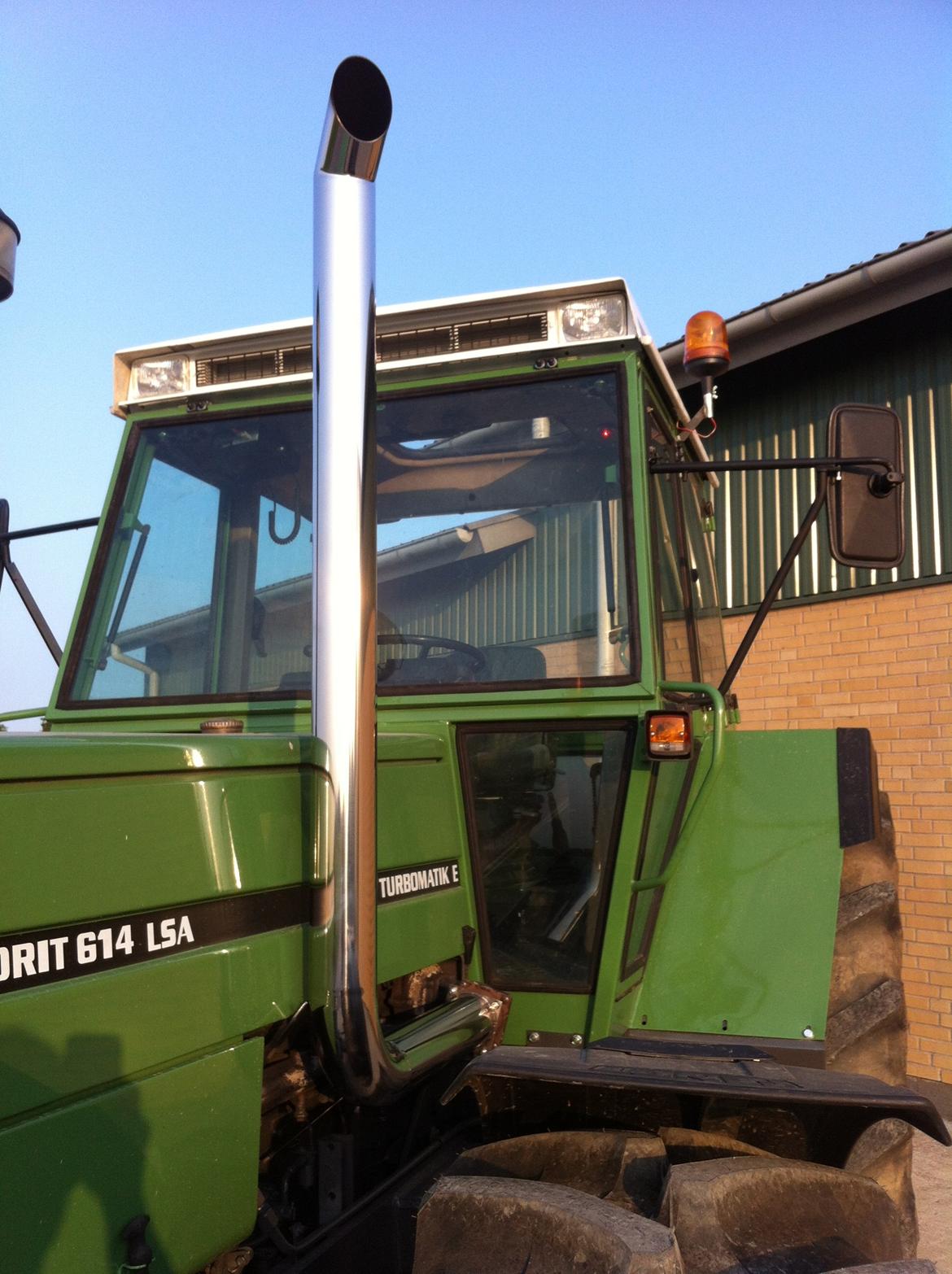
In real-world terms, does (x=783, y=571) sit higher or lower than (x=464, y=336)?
lower

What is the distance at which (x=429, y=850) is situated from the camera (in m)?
2.33

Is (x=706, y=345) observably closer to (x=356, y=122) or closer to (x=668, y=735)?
(x=668, y=735)

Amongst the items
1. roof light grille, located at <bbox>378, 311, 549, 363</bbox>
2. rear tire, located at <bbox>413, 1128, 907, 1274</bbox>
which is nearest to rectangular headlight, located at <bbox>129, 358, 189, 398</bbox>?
roof light grille, located at <bbox>378, 311, 549, 363</bbox>

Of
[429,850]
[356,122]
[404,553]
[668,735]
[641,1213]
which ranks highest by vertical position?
[356,122]

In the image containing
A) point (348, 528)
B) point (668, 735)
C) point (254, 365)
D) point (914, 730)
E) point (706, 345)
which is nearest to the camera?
point (348, 528)

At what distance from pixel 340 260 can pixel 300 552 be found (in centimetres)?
112

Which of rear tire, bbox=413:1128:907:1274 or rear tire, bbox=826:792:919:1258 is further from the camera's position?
rear tire, bbox=826:792:919:1258

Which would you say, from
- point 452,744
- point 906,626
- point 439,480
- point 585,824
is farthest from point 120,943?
point 906,626

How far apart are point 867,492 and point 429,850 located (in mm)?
1250

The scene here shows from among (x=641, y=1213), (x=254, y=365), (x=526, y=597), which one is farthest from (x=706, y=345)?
(x=641, y=1213)

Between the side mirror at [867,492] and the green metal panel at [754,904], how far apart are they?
1.75 ft

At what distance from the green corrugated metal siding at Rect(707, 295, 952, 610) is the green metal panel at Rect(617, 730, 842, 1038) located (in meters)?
3.26

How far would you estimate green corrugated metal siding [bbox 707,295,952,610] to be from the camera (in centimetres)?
588

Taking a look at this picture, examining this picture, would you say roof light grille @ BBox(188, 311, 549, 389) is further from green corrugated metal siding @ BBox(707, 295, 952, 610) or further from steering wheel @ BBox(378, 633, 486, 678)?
green corrugated metal siding @ BBox(707, 295, 952, 610)
